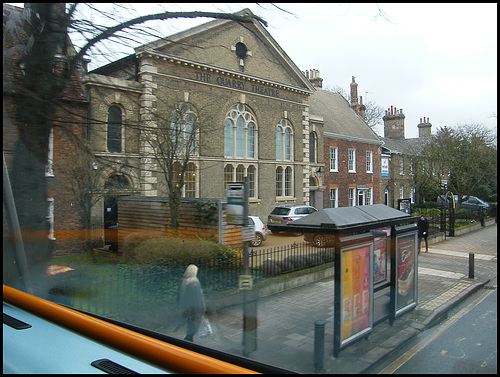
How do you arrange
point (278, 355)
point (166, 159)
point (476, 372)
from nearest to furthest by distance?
point (476, 372) → point (278, 355) → point (166, 159)

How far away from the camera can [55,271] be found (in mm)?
2264

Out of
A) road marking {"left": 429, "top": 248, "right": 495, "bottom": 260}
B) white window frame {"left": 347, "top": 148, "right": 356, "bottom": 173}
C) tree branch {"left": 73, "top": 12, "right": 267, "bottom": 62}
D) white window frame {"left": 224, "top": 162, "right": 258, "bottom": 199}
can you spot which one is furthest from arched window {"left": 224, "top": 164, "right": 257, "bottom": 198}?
road marking {"left": 429, "top": 248, "right": 495, "bottom": 260}

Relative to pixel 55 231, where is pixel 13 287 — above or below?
below

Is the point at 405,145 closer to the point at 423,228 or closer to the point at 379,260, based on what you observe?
the point at 423,228

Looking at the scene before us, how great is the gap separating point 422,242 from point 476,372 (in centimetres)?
96

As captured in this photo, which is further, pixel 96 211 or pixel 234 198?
pixel 96 211

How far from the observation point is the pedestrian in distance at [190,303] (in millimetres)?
1499

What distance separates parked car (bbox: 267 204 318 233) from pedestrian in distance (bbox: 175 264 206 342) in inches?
22.7

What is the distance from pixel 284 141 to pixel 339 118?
0.39m

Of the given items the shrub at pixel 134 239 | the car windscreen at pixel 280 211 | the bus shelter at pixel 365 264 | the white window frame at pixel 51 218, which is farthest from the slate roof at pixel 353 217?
the white window frame at pixel 51 218

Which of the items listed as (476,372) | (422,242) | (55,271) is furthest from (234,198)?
(55,271)

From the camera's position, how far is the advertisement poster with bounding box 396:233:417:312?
5.23 feet

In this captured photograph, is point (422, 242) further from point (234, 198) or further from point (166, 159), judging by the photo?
point (166, 159)

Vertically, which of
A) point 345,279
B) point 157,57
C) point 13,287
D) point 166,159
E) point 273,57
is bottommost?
point 13,287
